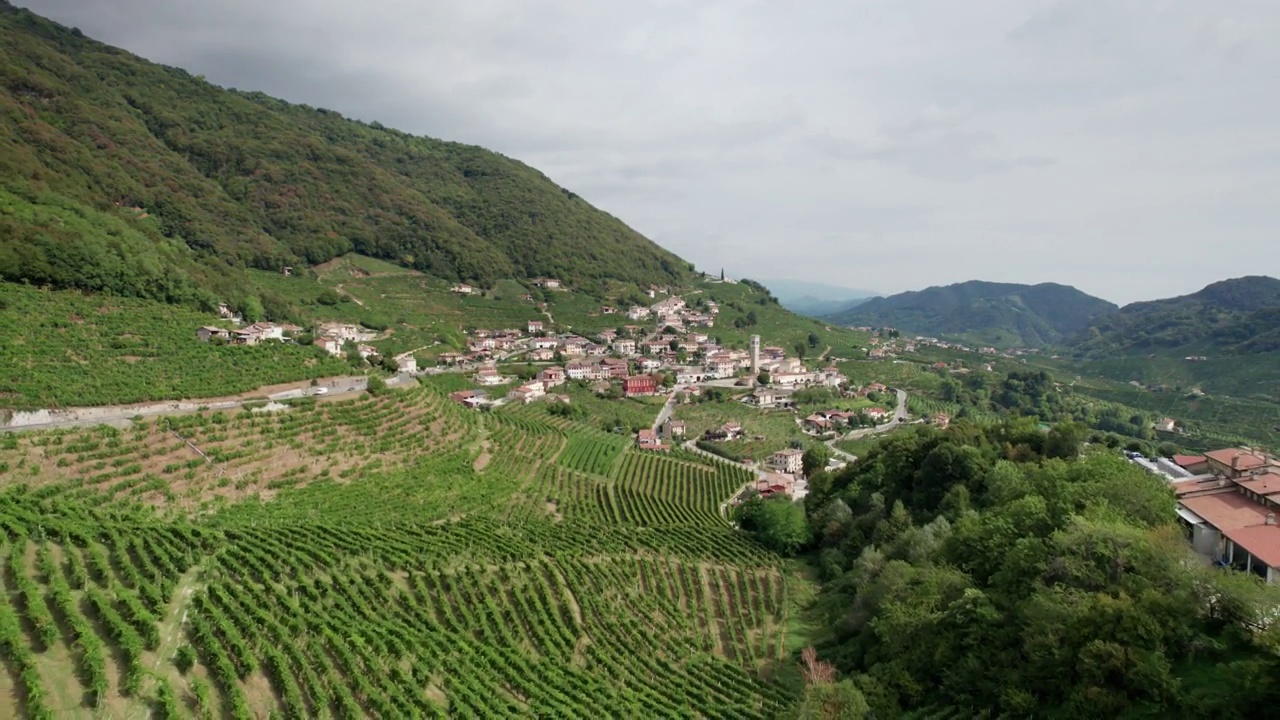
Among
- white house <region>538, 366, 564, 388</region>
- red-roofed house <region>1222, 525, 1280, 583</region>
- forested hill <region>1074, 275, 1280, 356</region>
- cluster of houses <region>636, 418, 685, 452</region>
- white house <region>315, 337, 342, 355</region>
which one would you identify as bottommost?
cluster of houses <region>636, 418, 685, 452</region>

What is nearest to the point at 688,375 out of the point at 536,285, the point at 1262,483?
the point at 536,285

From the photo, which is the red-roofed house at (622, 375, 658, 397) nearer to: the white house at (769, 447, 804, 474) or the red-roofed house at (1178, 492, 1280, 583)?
the white house at (769, 447, 804, 474)

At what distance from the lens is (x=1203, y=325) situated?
131 meters

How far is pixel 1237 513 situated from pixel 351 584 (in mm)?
28809

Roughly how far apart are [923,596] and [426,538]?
17.9m

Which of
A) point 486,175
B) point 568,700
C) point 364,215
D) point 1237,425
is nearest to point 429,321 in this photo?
point 364,215

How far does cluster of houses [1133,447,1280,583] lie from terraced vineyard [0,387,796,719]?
45.9 feet

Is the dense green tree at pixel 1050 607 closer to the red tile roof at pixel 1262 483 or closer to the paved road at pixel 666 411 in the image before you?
the red tile roof at pixel 1262 483

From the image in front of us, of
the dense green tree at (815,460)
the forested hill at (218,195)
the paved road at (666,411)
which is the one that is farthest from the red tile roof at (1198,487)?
the forested hill at (218,195)

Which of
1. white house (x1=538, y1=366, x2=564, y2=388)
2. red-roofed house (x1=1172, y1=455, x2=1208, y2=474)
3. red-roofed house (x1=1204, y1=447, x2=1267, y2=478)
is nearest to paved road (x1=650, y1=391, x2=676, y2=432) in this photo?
white house (x1=538, y1=366, x2=564, y2=388)

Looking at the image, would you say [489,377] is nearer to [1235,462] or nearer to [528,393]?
[528,393]

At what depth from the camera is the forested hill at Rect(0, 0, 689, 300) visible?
137 feet

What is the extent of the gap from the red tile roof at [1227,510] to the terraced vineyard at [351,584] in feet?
48.5

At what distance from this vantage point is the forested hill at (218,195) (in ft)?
137
